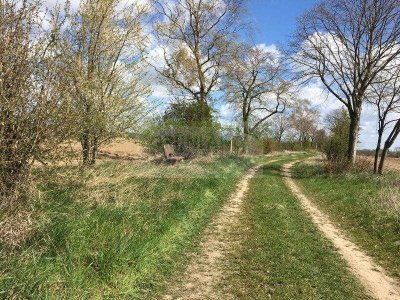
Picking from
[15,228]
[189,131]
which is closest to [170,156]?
[189,131]

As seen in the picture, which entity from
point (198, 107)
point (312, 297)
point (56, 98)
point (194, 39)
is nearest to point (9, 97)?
point (56, 98)

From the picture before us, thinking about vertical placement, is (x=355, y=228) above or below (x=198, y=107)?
below

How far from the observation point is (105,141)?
1174cm

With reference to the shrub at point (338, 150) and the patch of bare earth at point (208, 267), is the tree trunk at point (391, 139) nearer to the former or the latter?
the shrub at point (338, 150)

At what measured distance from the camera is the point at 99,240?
5.73 metres

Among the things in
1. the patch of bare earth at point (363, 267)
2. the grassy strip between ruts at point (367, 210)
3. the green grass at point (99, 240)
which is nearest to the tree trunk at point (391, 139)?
the grassy strip between ruts at point (367, 210)

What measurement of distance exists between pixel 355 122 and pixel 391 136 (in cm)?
228

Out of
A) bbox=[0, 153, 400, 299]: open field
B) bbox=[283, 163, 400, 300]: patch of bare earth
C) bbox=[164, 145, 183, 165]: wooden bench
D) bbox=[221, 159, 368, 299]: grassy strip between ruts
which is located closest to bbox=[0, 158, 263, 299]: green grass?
bbox=[0, 153, 400, 299]: open field

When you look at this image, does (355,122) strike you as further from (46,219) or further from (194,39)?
(46,219)

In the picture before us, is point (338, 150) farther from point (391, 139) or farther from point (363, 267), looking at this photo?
point (363, 267)

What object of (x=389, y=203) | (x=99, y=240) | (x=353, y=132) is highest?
(x=353, y=132)

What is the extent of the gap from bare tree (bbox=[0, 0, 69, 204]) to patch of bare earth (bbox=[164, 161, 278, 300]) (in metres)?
2.91

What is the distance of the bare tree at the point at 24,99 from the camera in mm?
5750

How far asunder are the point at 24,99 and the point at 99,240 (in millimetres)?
2468
